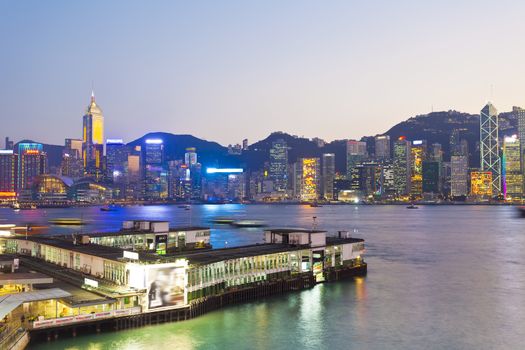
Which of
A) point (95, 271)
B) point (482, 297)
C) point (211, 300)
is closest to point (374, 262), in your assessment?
point (482, 297)

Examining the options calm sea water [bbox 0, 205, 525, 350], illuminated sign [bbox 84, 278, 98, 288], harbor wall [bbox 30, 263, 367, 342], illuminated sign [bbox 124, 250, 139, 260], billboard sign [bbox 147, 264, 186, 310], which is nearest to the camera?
harbor wall [bbox 30, 263, 367, 342]

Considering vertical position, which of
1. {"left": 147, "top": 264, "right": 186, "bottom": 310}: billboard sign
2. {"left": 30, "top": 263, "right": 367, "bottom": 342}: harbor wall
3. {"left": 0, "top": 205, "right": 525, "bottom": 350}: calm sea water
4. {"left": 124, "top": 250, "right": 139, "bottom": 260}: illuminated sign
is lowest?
{"left": 0, "top": 205, "right": 525, "bottom": 350}: calm sea water

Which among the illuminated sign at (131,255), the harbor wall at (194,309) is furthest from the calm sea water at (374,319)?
the illuminated sign at (131,255)

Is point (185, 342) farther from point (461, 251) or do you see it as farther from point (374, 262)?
point (461, 251)

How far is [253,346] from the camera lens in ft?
118

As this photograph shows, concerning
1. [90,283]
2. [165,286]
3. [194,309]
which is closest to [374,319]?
[194,309]

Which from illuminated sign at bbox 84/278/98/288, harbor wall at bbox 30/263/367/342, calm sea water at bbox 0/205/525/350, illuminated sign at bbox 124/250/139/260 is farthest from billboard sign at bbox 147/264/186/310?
illuminated sign at bbox 84/278/98/288

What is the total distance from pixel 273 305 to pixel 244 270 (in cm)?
423

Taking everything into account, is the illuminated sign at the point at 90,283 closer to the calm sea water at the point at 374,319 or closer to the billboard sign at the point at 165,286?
the billboard sign at the point at 165,286

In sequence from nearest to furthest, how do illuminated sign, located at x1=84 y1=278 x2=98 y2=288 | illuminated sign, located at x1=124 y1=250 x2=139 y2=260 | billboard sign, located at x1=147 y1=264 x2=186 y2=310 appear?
billboard sign, located at x1=147 y1=264 x2=186 y2=310 → illuminated sign, located at x1=84 y1=278 x2=98 y2=288 → illuminated sign, located at x1=124 y1=250 x2=139 y2=260

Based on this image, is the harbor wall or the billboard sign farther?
the billboard sign

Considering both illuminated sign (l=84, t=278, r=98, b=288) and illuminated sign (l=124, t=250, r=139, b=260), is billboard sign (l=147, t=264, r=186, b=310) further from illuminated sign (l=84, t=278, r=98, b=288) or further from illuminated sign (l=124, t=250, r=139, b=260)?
illuminated sign (l=84, t=278, r=98, b=288)

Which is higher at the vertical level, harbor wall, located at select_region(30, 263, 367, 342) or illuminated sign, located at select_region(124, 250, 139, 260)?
illuminated sign, located at select_region(124, 250, 139, 260)

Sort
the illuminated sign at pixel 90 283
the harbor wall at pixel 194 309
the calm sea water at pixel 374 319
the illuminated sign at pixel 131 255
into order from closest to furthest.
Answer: the harbor wall at pixel 194 309
the calm sea water at pixel 374 319
the illuminated sign at pixel 90 283
the illuminated sign at pixel 131 255
